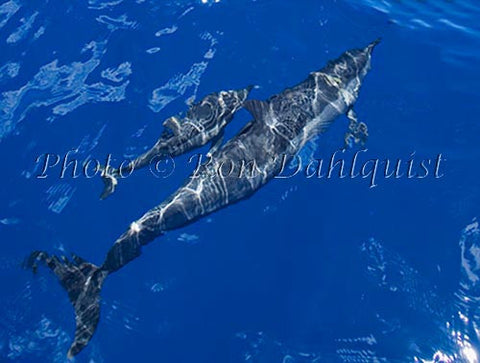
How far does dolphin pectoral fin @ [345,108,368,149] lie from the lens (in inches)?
444

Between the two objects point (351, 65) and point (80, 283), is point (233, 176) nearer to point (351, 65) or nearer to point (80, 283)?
point (80, 283)

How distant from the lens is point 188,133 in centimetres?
1063

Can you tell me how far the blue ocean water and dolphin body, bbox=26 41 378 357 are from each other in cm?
61

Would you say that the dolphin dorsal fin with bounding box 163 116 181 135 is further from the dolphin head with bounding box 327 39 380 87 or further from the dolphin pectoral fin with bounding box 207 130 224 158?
the dolphin head with bounding box 327 39 380 87

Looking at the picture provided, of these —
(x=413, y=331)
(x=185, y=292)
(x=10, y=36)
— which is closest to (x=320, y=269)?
(x=413, y=331)

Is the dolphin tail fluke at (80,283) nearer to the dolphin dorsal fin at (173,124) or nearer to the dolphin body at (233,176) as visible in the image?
the dolphin body at (233,176)

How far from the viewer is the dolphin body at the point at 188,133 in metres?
10.5

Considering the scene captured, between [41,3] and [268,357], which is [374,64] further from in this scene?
[41,3]

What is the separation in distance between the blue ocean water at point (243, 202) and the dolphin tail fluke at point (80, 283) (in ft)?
1.98


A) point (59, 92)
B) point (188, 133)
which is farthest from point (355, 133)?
point (59, 92)

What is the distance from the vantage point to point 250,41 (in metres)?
13.1

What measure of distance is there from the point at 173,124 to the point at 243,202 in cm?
245

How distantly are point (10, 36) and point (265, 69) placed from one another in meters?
7.35

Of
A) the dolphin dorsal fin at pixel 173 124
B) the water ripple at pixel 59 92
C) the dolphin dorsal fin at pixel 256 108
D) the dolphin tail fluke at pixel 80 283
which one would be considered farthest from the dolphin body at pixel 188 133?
the water ripple at pixel 59 92
